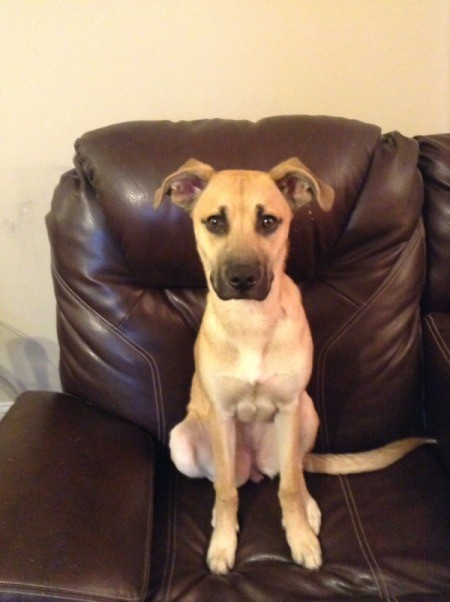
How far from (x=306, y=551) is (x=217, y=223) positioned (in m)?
0.87

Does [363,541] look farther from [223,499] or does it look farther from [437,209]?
[437,209]

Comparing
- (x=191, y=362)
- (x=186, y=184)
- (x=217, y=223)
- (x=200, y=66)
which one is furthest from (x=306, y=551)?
(x=200, y=66)

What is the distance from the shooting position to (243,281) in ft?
3.98

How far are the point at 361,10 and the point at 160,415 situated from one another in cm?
153

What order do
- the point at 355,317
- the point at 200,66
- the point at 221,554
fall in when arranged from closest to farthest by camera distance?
the point at 221,554, the point at 355,317, the point at 200,66

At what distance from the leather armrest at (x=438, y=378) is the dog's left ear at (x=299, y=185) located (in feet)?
1.97

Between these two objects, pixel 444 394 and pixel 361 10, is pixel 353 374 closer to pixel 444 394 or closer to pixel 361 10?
pixel 444 394

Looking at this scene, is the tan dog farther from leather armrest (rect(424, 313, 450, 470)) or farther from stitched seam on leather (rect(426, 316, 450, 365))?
stitched seam on leather (rect(426, 316, 450, 365))

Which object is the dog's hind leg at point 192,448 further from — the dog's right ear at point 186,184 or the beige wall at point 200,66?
the beige wall at point 200,66

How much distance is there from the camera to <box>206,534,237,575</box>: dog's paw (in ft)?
4.25

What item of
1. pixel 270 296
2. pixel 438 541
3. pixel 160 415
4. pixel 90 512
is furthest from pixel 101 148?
pixel 438 541

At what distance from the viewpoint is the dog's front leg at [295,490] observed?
51.7 inches

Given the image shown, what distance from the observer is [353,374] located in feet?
5.50

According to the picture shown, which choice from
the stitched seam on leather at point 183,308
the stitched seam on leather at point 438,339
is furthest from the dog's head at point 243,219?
the stitched seam on leather at point 438,339
